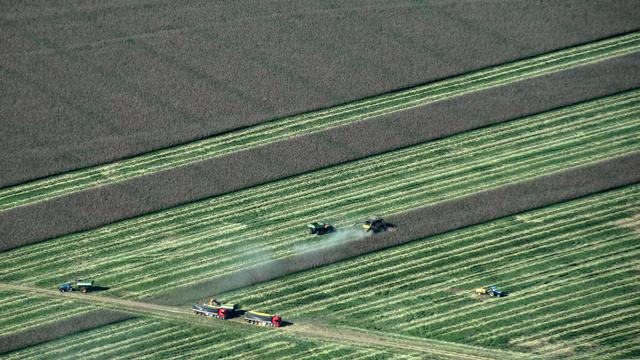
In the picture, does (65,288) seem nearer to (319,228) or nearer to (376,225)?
(319,228)

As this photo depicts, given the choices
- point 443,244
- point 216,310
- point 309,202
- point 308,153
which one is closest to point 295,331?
point 216,310

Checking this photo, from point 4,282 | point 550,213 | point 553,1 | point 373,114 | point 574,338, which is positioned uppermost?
point 553,1

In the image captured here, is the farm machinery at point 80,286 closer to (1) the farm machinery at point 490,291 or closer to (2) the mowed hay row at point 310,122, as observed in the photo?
(2) the mowed hay row at point 310,122

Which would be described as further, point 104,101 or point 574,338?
point 104,101

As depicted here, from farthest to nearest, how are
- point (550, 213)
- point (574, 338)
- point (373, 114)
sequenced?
point (373, 114) < point (550, 213) < point (574, 338)

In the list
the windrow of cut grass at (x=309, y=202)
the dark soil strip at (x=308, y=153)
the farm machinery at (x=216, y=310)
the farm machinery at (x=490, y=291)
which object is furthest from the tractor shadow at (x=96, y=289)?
the farm machinery at (x=490, y=291)

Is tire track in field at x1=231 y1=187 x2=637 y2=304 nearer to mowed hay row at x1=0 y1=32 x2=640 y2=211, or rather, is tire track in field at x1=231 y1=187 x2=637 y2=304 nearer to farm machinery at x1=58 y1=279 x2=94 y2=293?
farm machinery at x1=58 y1=279 x2=94 y2=293

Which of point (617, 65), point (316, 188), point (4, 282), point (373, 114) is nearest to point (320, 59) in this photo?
point (373, 114)

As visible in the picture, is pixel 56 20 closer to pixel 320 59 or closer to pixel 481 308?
pixel 320 59
